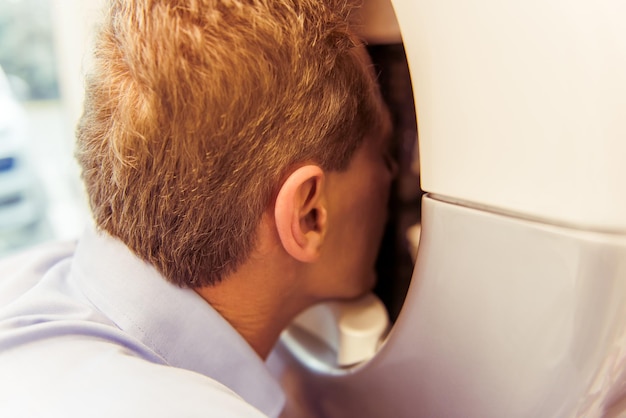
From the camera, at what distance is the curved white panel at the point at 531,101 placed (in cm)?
36

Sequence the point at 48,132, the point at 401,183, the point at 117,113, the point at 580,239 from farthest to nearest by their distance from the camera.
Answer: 1. the point at 48,132
2. the point at 401,183
3. the point at 117,113
4. the point at 580,239

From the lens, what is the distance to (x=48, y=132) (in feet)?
3.79

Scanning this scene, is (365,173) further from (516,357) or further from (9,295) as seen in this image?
(9,295)

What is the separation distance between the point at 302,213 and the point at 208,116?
0.14m

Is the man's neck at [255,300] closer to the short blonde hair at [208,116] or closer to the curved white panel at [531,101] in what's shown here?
the short blonde hair at [208,116]

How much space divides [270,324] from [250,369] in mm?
58

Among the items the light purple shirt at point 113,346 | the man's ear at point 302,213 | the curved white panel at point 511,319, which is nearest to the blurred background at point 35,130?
the light purple shirt at point 113,346

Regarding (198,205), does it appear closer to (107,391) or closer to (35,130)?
(107,391)

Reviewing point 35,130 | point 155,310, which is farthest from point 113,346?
point 35,130

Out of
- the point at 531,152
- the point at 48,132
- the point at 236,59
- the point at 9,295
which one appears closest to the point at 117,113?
the point at 236,59

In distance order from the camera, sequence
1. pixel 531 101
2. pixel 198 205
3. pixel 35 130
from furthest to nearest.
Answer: pixel 35 130
pixel 198 205
pixel 531 101

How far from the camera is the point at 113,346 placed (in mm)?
462

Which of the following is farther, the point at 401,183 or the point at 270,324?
the point at 401,183

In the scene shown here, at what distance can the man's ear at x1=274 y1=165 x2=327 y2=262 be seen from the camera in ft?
1.60
